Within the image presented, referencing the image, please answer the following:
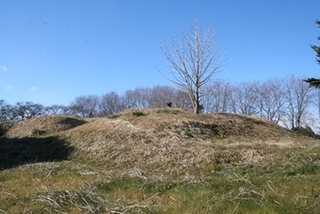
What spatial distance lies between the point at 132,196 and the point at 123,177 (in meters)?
1.16

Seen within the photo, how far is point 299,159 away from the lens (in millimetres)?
8938

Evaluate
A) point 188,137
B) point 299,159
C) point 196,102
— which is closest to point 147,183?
point 299,159

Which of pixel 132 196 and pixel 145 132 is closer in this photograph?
pixel 132 196

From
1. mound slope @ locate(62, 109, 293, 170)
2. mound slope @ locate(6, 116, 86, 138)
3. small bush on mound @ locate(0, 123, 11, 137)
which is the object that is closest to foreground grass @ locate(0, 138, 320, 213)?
mound slope @ locate(62, 109, 293, 170)

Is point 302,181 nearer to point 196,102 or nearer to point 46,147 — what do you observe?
point 46,147

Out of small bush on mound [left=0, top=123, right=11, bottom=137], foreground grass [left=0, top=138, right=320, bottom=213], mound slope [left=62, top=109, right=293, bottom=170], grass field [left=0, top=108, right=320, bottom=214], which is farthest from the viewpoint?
small bush on mound [left=0, top=123, right=11, bottom=137]

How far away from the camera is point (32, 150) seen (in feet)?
46.6

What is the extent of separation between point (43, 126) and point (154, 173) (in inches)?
462

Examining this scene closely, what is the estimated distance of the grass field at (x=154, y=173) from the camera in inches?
185

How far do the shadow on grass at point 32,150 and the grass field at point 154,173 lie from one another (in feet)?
0.14

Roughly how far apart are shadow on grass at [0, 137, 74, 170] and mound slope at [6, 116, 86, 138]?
2087mm

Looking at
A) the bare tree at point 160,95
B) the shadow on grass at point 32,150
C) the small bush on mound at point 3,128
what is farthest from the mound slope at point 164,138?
the bare tree at point 160,95

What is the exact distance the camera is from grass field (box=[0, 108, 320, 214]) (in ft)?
15.4

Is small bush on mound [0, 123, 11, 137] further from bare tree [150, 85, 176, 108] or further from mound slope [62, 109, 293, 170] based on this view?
bare tree [150, 85, 176, 108]
